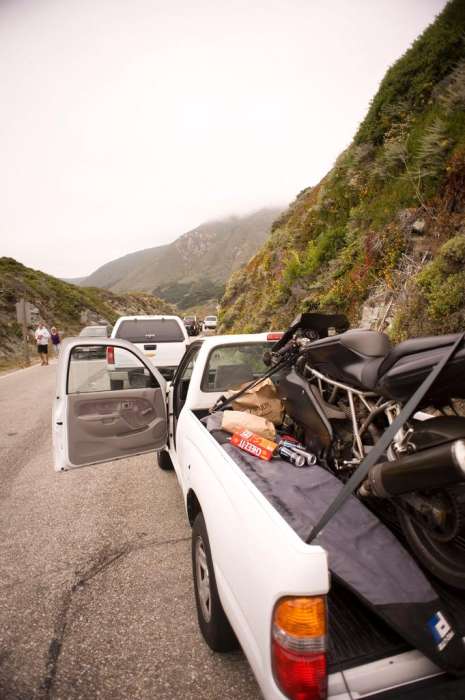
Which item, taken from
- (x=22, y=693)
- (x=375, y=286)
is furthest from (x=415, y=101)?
(x=22, y=693)

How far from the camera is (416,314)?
5.79 meters

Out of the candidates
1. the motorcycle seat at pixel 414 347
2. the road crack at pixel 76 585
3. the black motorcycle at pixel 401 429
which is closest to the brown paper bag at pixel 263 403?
the black motorcycle at pixel 401 429

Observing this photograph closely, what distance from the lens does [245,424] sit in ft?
9.10

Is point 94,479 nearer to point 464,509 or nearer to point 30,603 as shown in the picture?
point 30,603

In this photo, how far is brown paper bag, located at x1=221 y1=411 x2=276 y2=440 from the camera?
9.03ft

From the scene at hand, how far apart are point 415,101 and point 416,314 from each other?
680cm

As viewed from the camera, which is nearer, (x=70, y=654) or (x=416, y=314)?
(x=70, y=654)

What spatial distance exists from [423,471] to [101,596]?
2371 millimetres

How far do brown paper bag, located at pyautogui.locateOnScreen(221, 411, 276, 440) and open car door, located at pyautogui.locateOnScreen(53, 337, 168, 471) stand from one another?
1175 millimetres

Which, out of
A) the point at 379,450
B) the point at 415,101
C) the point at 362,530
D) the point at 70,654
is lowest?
the point at 70,654

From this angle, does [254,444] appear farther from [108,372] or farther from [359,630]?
[108,372]

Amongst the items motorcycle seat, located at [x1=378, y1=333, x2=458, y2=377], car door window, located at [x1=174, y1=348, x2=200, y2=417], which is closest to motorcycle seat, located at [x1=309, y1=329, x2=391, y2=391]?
motorcycle seat, located at [x1=378, y1=333, x2=458, y2=377]

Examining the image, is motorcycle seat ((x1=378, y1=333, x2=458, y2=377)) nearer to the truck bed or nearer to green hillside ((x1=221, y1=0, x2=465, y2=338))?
the truck bed

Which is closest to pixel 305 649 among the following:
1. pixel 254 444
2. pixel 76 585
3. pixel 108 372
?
pixel 254 444
